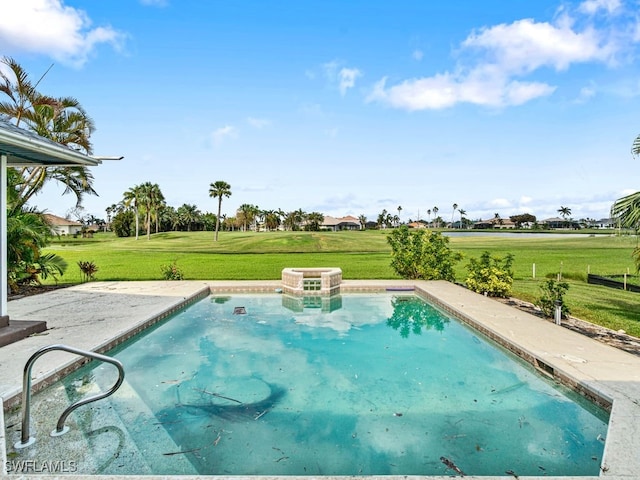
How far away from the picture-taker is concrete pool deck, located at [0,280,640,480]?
3.56m

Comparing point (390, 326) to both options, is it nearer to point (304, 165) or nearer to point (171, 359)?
point (171, 359)

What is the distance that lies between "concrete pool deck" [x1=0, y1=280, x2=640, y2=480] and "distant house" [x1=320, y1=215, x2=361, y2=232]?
243 feet

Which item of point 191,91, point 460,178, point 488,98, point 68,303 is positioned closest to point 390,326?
point 68,303

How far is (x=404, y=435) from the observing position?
12.4ft

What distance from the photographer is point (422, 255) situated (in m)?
14.2

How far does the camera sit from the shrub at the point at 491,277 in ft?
34.5

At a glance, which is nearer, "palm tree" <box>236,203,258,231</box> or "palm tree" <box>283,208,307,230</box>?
"palm tree" <box>236,203,258,231</box>

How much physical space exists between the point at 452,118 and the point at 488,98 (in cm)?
321

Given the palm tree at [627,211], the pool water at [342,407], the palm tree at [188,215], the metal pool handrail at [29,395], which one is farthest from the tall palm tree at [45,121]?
the palm tree at [188,215]

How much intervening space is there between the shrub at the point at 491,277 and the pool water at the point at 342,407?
3545 millimetres

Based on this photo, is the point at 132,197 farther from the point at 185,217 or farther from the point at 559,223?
the point at 559,223

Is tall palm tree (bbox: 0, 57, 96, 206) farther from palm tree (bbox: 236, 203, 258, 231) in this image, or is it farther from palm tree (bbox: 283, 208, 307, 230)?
palm tree (bbox: 283, 208, 307, 230)

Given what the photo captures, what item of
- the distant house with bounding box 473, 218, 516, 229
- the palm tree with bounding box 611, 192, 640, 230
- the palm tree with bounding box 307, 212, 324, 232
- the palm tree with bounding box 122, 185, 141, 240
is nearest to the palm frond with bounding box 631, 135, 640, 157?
the palm tree with bounding box 611, 192, 640, 230

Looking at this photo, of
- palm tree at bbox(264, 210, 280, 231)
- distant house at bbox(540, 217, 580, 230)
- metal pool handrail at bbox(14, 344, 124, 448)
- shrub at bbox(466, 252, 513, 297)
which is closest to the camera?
metal pool handrail at bbox(14, 344, 124, 448)
